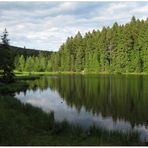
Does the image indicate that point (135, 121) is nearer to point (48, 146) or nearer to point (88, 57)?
point (48, 146)

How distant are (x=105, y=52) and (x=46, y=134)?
103m

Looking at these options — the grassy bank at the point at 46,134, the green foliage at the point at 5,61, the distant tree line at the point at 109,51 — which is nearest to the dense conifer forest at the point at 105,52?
the distant tree line at the point at 109,51

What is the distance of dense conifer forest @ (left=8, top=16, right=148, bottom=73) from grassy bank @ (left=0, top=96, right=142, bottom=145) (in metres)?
84.4

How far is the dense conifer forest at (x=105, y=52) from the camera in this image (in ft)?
333

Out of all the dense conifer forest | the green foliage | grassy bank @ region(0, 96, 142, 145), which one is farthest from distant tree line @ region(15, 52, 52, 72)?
grassy bank @ region(0, 96, 142, 145)

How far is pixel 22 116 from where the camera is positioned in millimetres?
19078

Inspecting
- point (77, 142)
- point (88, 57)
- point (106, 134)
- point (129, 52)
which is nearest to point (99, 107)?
point (106, 134)

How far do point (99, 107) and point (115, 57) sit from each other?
82.4 metres

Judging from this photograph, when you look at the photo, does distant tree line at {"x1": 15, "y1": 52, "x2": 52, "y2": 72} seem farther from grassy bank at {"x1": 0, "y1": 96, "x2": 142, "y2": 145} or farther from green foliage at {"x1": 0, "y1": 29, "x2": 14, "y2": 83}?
grassy bank at {"x1": 0, "y1": 96, "x2": 142, "y2": 145}

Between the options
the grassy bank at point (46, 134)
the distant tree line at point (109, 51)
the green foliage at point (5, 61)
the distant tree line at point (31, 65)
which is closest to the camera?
the grassy bank at point (46, 134)

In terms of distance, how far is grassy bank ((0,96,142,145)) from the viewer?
12680mm

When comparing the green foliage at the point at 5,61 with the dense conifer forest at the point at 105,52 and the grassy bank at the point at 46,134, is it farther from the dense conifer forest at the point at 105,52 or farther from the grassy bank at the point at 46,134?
the dense conifer forest at the point at 105,52

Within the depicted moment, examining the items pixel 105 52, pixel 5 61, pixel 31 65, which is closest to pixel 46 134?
pixel 5 61

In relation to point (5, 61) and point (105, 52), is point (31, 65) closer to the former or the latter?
point (105, 52)
